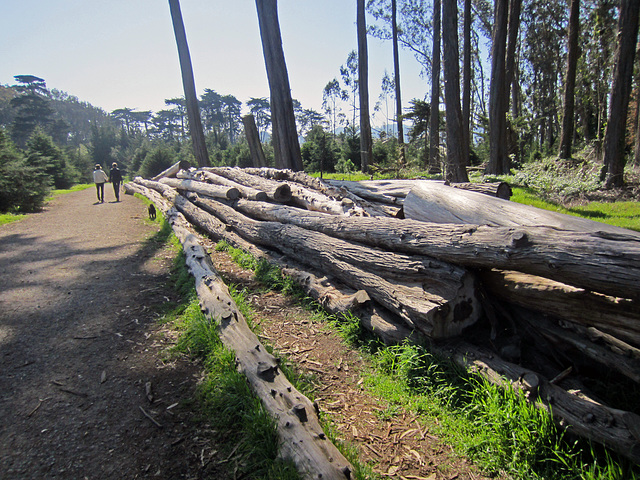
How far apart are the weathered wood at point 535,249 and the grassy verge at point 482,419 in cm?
84

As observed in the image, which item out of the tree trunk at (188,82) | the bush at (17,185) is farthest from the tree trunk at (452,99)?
the bush at (17,185)

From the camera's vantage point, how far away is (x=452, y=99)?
361 inches

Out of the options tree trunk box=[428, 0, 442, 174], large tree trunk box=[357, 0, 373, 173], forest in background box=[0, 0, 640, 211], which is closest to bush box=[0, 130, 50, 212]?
forest in background box=[0, 0, 640, 211]

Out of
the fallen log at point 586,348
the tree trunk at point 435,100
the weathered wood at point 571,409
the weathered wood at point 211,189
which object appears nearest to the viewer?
the weathered wood at point 571,409

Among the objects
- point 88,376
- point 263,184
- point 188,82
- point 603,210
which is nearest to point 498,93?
point 603,210

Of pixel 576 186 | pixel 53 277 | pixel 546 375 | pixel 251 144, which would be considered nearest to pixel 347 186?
pixel 546 375

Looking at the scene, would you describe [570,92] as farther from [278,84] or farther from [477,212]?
[477,212]

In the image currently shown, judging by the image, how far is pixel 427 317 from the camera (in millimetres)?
2861

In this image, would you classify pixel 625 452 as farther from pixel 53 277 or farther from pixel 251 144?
pixel 251 144

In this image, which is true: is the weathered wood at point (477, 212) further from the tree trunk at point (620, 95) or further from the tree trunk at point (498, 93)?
the tree trunk at point (498, 93)

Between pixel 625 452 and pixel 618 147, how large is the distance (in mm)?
9972

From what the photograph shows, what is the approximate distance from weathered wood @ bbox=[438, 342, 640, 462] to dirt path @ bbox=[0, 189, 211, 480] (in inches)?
82.6

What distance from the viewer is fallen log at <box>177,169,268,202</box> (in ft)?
22.9

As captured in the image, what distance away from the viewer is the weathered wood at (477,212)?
3.27 m
